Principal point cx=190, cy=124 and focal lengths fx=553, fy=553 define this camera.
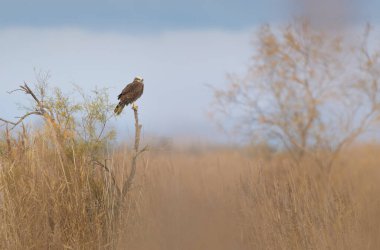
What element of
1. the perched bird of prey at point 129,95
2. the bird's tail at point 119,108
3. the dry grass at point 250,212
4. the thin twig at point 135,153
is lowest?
the dry grass at point 250,212

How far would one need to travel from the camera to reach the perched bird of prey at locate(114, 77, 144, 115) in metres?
5.65

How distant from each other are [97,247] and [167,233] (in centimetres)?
97

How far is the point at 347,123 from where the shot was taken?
1292 centimetres

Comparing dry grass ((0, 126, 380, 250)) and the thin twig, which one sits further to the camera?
the thin twig

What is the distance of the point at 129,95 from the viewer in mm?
5648

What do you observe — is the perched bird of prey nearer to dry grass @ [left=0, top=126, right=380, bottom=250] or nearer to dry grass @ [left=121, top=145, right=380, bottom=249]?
dry grass @ [left=0, top=126, right=380, bottom=250]

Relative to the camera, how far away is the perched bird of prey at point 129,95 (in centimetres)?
565

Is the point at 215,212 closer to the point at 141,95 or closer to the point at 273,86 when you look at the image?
the point at 141,95

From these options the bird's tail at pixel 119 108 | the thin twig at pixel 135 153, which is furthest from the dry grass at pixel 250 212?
the bird's tail at pixel 119 108

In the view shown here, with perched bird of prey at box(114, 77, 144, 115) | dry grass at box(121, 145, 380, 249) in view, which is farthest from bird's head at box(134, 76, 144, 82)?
dry grass at box(121, 145, 380, 249)

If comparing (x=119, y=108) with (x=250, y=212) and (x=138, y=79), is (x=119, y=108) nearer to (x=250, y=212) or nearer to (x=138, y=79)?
(x=138, y=79)

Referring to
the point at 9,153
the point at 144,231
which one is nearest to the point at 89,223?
the point at 144,231

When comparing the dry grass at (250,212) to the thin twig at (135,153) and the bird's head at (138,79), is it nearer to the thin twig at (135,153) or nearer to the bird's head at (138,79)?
the thin twig at (135,153)

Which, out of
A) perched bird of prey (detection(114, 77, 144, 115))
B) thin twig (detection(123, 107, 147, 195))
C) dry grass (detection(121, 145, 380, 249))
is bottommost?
dry grass (detection(121, 145, 380, 249))
